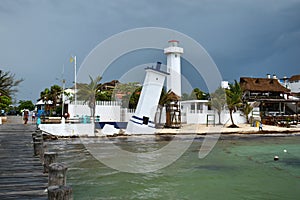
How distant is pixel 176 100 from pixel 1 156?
26.4 meters

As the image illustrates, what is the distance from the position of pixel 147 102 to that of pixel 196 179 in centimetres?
1765

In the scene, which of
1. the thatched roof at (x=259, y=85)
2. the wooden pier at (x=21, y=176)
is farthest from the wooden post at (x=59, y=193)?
the thatched roof at (x=259, y=85)

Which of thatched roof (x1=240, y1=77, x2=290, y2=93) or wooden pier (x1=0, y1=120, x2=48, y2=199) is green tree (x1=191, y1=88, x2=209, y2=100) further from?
wooden pier (x1=0, y1=120, x2=48, y2=199)

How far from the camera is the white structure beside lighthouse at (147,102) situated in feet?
Result: 95.3

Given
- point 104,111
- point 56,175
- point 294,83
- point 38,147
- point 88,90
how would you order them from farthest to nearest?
1. point 294,83
2. point 88,90
3. point 104,111
4. point 38,147
5. point 56,175

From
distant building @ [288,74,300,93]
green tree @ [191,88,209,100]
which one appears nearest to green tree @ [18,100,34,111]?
green tree @ [191,88,209,100]

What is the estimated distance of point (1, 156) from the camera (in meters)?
10.5

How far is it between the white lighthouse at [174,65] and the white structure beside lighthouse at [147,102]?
62.3 ft

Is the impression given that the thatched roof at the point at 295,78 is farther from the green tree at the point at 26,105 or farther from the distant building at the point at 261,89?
the green tree at the point at 26,105

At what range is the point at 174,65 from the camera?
161ft

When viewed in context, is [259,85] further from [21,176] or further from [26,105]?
[26,105]

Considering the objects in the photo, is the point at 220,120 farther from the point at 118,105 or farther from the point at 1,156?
the point at 1,156

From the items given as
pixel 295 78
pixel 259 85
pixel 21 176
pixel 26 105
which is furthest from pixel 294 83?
pixel 21 176

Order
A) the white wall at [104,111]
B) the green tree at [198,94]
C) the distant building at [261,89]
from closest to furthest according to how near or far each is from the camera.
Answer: the white wall at [104,111]
the distant building at [261,89]
the green tree at [198,94]
